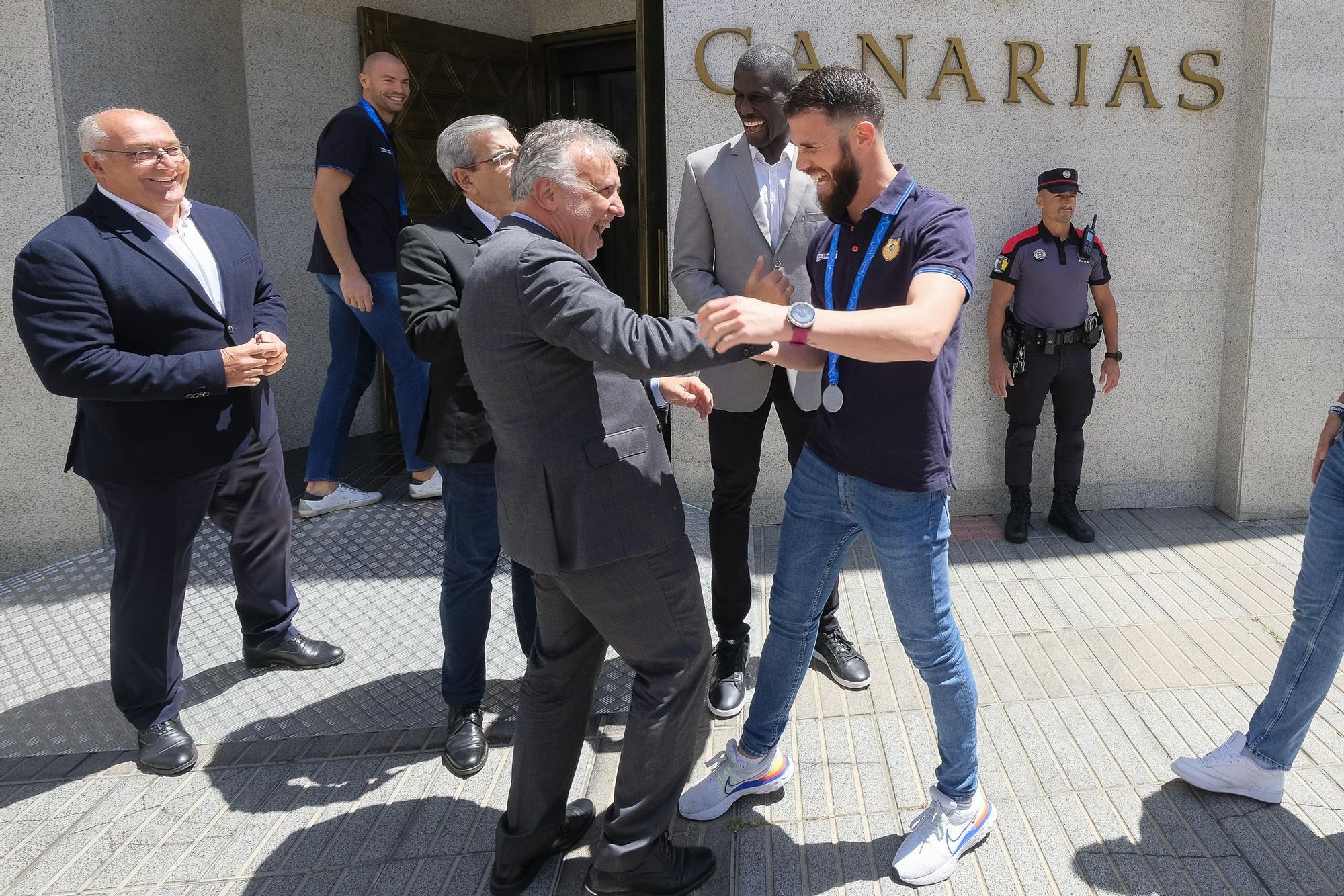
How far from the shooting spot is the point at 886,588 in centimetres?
260

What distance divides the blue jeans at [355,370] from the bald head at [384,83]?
86cm

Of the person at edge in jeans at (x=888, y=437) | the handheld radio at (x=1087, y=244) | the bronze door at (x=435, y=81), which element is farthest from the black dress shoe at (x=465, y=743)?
the bronze door at (x=435, y=81)

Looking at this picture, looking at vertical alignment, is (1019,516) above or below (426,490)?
below

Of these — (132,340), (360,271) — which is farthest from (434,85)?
(132,340)

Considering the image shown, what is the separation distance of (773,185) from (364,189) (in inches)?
96.2

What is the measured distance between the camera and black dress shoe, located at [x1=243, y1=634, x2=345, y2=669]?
3836mm

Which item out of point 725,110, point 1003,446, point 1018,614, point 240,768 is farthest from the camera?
point 1003,446

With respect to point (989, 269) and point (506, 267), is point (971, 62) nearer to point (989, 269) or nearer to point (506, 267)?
point (989, 269)

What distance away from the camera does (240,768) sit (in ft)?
10.7

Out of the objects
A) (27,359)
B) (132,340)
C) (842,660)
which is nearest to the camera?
(132,340)

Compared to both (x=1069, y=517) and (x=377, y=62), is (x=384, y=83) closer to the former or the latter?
(x=377, y=62)

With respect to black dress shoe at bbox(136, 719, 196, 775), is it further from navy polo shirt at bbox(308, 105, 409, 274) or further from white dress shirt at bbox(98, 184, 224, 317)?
navy polo shirt at bbox(308, 105, 409, 274)

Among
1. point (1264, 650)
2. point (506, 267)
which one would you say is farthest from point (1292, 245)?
point (506, 267)

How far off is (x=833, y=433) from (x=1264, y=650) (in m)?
2.46
